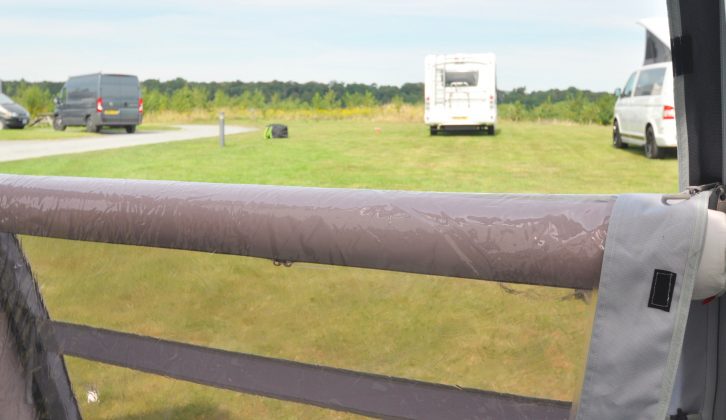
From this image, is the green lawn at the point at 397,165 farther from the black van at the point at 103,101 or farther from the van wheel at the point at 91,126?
the van wheel at the point at 91,126

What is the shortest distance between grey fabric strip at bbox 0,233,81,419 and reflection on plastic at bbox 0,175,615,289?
0.12m

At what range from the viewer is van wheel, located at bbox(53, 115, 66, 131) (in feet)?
84.0

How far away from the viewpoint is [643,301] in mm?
794

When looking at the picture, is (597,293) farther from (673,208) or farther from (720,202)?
(720,202)

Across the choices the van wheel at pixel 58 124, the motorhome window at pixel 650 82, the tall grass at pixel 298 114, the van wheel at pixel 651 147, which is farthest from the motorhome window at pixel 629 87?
the van wheel at pixel 58 124

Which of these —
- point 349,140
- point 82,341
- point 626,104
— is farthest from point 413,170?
point 82,341

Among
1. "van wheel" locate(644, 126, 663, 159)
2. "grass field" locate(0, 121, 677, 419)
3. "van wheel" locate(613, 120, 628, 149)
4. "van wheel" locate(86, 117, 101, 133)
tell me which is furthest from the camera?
"van wheel" locate(86, 117, 101, 133)

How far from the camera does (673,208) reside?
31.3 inches

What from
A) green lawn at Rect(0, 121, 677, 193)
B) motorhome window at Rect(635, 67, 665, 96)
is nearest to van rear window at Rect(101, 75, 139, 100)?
green lawn at Rect(0, 121, 677, 193)

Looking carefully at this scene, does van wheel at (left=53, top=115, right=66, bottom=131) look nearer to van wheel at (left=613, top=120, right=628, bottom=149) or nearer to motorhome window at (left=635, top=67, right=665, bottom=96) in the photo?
van wheel at (left=613, top=120, right=628, bottom=149)

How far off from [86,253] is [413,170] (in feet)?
34.6

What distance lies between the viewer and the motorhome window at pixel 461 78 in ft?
68.2

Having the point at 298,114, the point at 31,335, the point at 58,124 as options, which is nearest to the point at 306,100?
the point at 298,114

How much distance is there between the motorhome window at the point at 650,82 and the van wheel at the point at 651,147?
67 centimetres
